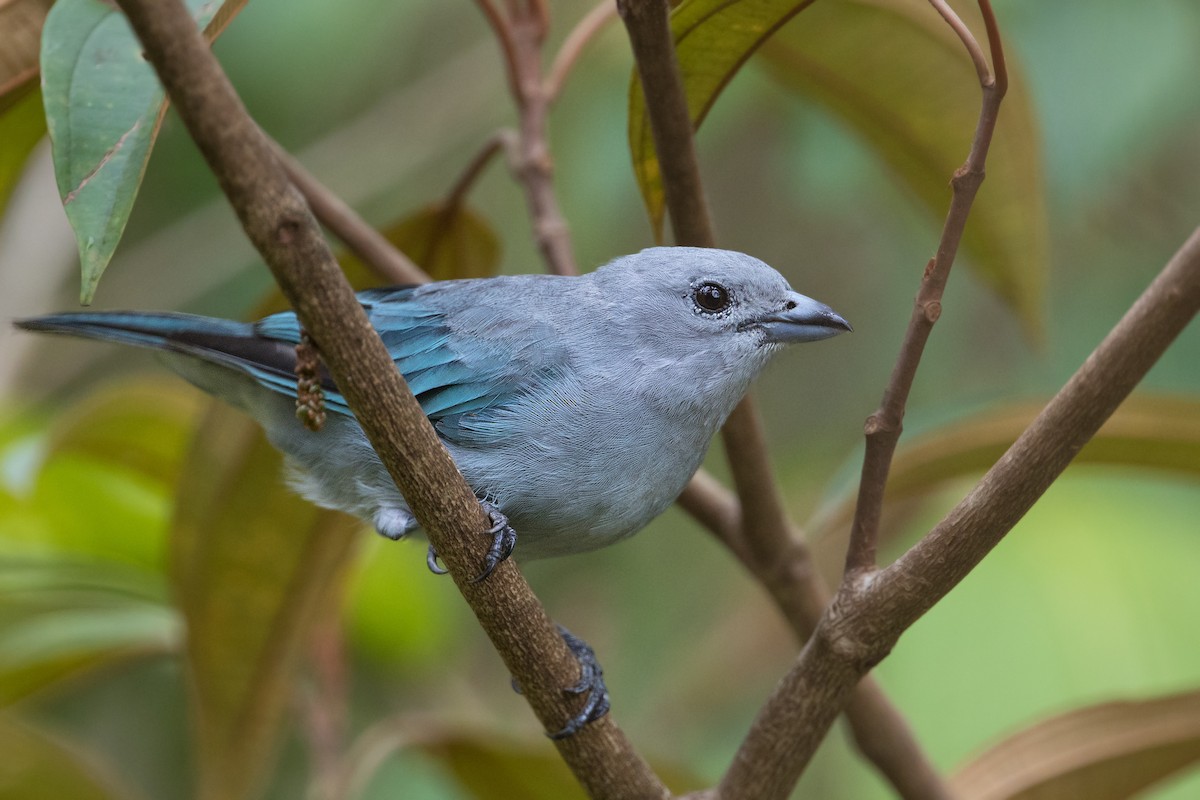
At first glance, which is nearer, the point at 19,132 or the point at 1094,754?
the point at 19,132

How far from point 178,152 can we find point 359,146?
2.76ft

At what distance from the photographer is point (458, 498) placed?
5.97 feet

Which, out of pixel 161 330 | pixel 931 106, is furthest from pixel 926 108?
pixel 161 330

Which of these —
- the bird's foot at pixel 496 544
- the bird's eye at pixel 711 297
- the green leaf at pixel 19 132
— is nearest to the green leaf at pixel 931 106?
the bird's eye at pixel 711 297

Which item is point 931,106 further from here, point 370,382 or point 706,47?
point 370,382

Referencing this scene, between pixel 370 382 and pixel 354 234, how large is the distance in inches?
53.7

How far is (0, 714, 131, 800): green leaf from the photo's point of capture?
3182 mm

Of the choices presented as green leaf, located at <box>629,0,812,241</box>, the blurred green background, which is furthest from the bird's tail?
green leaf, located at <box>629,0,812,241</box>

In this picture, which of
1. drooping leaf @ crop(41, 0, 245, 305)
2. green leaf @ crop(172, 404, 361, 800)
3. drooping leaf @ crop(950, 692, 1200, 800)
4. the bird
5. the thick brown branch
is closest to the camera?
the thick brown branch

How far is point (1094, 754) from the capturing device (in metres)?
2.84

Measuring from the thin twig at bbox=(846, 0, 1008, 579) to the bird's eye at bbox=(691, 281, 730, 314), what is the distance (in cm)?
81

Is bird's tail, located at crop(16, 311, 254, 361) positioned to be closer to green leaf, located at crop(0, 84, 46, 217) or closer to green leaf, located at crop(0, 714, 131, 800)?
green leaf, located at crop(0, 84, 46, 217)

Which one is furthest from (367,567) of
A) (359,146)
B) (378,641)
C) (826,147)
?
(826,147)

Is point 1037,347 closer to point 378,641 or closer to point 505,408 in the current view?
point 505,408
